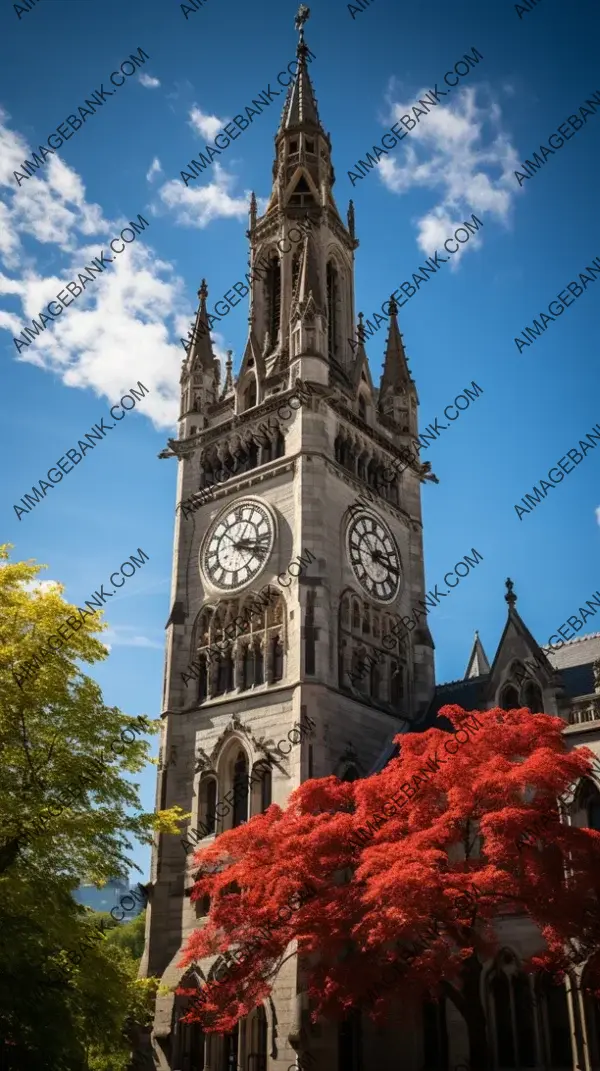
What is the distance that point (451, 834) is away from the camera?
27016mm

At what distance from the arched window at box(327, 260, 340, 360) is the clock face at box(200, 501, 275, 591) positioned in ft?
35.6

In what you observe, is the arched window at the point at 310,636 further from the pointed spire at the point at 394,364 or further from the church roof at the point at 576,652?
the pointed spire at the point at 394,364

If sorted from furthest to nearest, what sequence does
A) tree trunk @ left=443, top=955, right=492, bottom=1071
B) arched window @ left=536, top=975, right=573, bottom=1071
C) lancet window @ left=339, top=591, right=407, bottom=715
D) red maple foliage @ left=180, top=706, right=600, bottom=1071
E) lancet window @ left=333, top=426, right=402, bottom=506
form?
lancet window @ left=333, top=426, right=402, bottom=506 < lancet window @ left=339, top=591, right=407, bottom=715 < arched window @ left=536, top=975, right=573, bottom=1071 < red maple foliage @ left=180, top=706, right=600, bottom=1071 < tree trunk @ left=443, top=955, right=492, bottom=1071

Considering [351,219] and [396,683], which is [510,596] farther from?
[351,219]

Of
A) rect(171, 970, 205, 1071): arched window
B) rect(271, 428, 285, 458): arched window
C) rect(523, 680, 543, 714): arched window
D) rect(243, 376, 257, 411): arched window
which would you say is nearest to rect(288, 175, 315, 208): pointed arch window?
rect(243, 376, 257, 411): arched window

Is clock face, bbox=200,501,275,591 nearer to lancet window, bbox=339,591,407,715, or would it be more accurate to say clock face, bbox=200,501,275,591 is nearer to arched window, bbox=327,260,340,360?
lancet window, bbox=339,591,407,715

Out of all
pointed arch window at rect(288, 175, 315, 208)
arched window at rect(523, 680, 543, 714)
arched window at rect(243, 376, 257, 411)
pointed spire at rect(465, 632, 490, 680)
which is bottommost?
arched window at rect(523, 680, 543, 714)

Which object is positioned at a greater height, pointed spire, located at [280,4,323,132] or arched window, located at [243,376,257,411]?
pointed spire, located at [280,4,323,132]

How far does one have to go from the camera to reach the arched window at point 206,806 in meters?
39.3

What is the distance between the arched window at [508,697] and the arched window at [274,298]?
923 inches

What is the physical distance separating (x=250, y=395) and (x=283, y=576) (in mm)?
11851

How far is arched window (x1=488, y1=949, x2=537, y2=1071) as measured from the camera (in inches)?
1188

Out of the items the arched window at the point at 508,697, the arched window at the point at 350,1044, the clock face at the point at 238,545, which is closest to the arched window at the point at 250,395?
the clock face at the point at 238,545

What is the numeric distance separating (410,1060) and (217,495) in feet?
83.0
